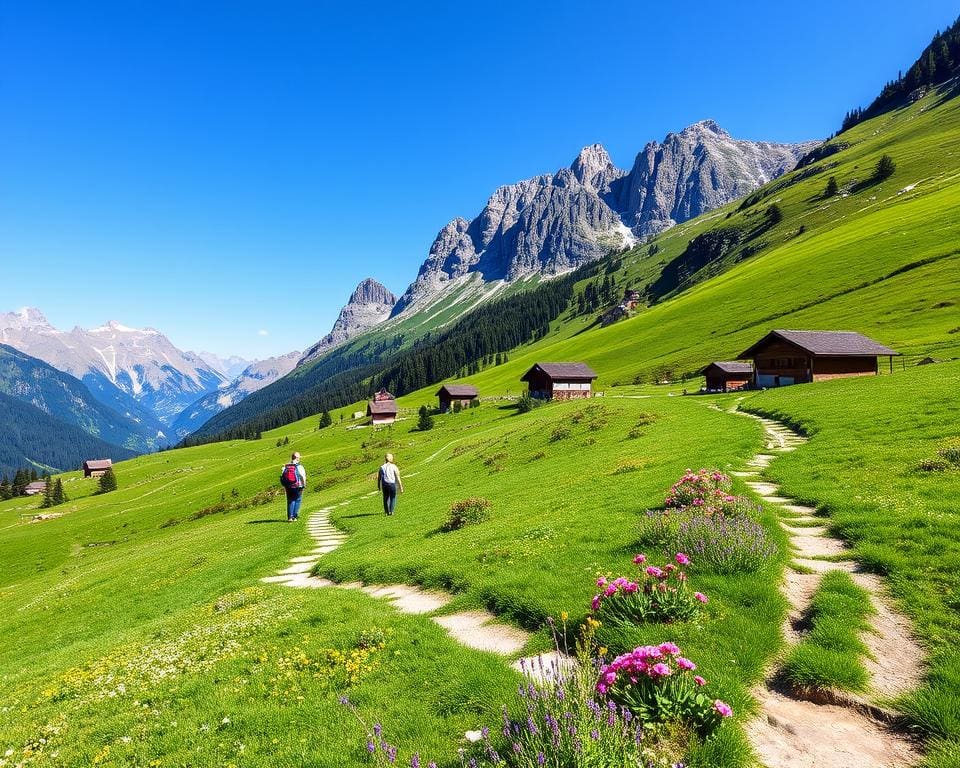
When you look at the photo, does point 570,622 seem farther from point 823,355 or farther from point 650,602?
point 823,355

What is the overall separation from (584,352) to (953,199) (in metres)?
94.4

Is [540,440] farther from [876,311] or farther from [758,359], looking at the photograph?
[876,311]

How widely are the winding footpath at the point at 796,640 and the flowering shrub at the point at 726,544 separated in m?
0.69

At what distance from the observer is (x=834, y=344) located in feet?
199

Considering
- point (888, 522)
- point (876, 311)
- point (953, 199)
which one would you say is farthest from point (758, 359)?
point (953, 199)

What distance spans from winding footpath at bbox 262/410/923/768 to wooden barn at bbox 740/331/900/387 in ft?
182

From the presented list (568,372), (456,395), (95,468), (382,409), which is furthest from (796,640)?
(95,468)

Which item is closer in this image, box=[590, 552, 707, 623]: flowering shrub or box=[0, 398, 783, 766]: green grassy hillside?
box=[0, 398, 783, 766]: green grassy hillside

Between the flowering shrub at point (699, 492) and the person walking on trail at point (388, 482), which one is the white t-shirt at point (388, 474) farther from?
the flowering shrub at point (699, 492)

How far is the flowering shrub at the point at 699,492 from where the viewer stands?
44.9ft

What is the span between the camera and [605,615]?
27.3 ft

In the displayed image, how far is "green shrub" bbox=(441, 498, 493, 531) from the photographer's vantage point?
20.7 metres

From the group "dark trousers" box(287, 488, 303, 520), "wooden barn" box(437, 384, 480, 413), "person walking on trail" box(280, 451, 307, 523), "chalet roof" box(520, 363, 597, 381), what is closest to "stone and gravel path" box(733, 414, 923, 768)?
"person walking on trail" box(280, 451, 307, 523)

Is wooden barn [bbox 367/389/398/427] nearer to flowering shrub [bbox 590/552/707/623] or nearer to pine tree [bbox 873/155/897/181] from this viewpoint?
flowering shrub [bbox 590/552/707/623]
